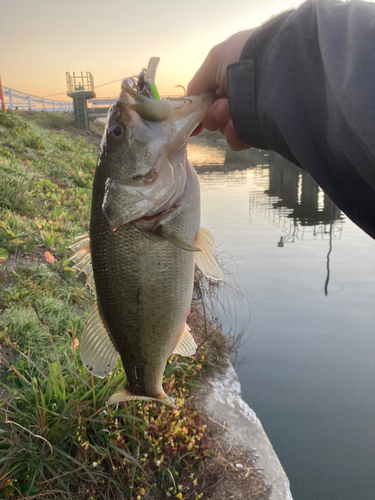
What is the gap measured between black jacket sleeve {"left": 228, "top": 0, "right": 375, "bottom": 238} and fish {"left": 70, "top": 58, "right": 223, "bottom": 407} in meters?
0.32

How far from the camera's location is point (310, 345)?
7.82m

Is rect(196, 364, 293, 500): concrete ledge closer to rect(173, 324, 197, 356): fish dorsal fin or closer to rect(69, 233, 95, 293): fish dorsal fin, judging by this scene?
rect(173, 324, 197, 356): fish dorsal fin

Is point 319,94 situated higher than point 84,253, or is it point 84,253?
point 319,94

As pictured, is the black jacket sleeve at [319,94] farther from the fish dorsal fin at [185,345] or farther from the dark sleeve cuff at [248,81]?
the fish dorsal fin at [185,345]

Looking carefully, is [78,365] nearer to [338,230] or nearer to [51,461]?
[51,461]

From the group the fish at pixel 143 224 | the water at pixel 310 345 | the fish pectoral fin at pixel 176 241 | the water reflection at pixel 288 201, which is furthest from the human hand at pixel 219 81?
the water reflection at pixel 288 201

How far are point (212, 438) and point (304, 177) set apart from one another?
99.2ft

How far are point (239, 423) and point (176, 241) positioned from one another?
354 cm

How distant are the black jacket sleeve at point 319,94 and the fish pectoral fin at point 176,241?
524mm

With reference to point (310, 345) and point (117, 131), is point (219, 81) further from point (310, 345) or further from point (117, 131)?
point (310, 345)

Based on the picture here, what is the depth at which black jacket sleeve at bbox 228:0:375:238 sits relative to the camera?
112cm

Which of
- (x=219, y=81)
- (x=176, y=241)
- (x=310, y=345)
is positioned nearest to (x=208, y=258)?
(x=176, y=241)

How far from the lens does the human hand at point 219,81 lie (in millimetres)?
1672

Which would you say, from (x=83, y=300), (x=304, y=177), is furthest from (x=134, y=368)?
(x=304, y=177)
